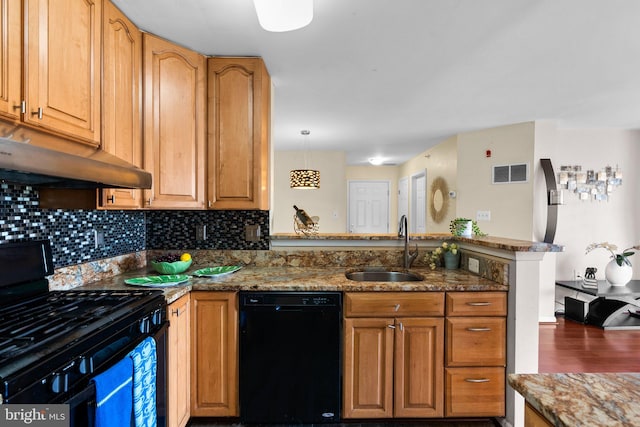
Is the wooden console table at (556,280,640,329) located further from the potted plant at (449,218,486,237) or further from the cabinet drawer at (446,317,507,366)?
the cabinet drawer at (446,317,507,366)

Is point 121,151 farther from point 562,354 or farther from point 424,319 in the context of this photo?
point 562,354

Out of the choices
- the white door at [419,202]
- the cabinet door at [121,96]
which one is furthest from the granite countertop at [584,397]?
the white door at [419,202]

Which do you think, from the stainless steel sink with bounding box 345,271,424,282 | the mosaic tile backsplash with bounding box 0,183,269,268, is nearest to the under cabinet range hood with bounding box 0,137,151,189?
the mosaic tile backsplash with bounding box 0,183,269,268

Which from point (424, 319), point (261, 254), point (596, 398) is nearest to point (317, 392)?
point (424, 319)

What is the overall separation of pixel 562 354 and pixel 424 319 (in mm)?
2151

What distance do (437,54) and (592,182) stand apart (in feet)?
11.5

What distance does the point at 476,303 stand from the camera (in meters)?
1.94

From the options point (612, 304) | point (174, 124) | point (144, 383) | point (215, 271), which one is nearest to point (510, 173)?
point (612, 304)

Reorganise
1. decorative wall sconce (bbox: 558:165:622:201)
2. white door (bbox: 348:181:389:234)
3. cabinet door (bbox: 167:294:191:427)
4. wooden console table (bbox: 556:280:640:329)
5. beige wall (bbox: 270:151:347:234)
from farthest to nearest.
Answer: white door (bbox: 348:181:389:234)
beige wall (bbox: 270:151:347:234)
decorative wall sconce (bbox: 558:165:622:201)
wooden console table (bbox: 556:280:640:329)
cabinet door (bbox: 167:294:191:427)

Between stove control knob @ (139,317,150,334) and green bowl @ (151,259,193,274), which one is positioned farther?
green bowl @ (151,259,193,274)

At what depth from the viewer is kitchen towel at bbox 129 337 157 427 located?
124cm

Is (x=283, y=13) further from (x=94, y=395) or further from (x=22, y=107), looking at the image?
(x=94, y=395)

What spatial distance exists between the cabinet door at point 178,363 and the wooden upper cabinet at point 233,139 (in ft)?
2.51

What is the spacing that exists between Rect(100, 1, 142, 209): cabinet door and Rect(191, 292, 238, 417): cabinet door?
70cm
